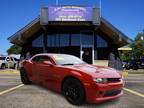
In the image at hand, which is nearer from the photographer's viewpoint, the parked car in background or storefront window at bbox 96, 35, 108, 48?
storefront window at bbox 96, 35, 108, 48

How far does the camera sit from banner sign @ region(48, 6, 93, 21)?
1195 inches

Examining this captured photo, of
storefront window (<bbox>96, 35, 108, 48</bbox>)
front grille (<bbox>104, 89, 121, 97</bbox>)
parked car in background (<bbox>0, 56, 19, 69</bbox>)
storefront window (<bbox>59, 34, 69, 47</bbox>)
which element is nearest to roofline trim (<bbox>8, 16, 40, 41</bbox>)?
storefront window (<bbox>59, 34, 69, 47</bbox>)

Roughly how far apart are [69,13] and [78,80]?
829 inches

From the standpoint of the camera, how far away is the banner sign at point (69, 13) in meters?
30.3

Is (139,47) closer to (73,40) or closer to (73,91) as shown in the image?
(73,40)

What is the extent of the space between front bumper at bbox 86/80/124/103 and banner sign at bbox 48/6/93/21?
67.8 ft

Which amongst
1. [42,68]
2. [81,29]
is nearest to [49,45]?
[81,29]

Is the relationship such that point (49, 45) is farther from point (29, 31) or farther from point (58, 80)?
point (58, 80)

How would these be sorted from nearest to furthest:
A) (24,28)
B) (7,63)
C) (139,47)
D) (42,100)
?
1. (42,100)
2. (24,28)
3. (7,63)
4. (139,47)

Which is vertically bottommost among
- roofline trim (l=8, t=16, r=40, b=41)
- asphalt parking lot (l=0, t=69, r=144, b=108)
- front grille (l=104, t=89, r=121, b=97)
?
asphalt parking lot (l=0, t=69, r=144, b=108)

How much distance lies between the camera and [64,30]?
34312mm

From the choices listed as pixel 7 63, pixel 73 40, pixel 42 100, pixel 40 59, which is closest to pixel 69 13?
pixel 73 40

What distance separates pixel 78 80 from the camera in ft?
32.1

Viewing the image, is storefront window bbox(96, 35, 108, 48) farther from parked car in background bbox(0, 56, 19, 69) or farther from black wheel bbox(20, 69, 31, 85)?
black wheel bbox(20, 69, 31, 85)
